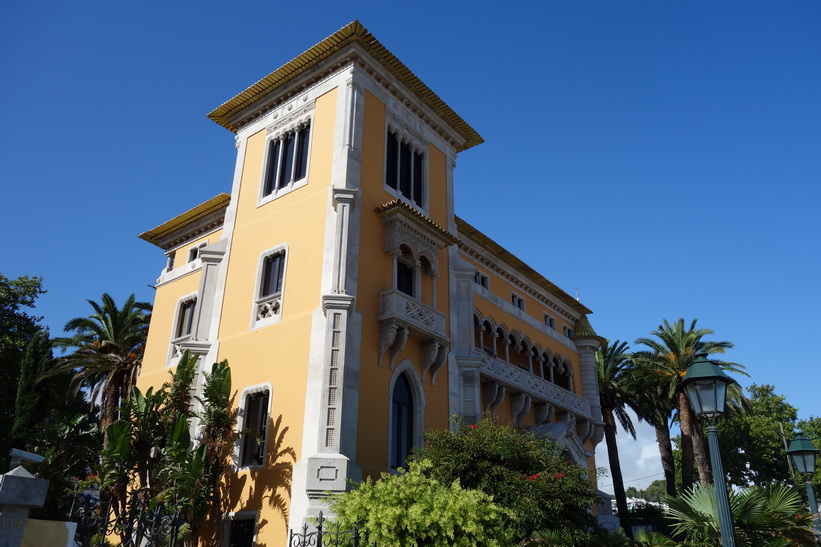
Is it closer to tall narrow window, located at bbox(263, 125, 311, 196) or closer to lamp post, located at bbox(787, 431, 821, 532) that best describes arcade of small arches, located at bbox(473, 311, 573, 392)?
tall narrow window, located at bbox(263, 125, 311, 196)

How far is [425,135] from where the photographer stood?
23.6 m

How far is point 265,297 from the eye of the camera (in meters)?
18.8

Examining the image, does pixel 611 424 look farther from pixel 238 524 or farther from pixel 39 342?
pixel 39 342

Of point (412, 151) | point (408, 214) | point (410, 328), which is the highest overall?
point (412, 151)

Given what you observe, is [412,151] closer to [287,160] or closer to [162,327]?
[287,160]

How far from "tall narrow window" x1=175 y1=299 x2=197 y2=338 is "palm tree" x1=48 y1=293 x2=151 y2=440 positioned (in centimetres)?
387

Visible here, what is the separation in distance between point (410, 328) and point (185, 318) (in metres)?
→ 10.5

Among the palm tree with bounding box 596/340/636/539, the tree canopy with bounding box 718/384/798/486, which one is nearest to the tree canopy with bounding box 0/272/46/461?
the palm tree with bounding box 596/340/636/539

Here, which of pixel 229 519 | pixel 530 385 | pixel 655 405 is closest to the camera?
pixel 229 519

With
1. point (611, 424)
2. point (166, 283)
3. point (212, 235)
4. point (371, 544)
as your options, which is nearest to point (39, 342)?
point (166, 283)

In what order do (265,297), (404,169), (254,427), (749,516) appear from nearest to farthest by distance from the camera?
(749,516) < (254,427) < (265,297) < (404,169)

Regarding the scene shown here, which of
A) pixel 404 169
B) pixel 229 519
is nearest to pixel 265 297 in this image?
pixel 229 519

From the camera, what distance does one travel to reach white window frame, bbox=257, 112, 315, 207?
20477mm

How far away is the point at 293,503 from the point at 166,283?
1415 cm
